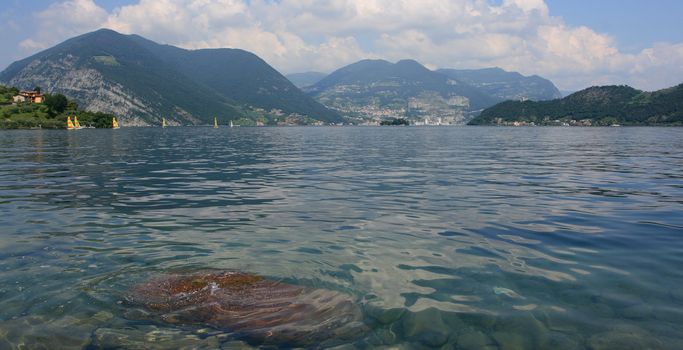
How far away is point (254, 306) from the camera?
10.1m

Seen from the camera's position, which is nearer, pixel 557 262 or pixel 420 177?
pixel 557 262

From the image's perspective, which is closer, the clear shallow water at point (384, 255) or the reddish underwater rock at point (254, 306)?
the reddish underwater rock at point (254, 306)

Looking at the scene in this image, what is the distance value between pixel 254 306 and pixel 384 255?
18.6ft

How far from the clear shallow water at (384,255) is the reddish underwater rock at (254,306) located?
0.44 m

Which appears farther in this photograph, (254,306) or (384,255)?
(384,255)

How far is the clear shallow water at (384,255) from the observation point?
916 centimetres

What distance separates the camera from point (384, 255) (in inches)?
573

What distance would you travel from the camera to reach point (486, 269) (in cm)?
1302

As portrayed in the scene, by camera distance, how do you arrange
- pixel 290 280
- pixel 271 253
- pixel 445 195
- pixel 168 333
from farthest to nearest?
pixel 445 195, pixel 271 253, pixel 290 280, pixel 168 333

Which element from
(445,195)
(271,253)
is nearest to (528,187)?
(445,195)

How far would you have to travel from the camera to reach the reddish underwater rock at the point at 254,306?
894 centimetres

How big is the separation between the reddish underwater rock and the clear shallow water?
0.44m

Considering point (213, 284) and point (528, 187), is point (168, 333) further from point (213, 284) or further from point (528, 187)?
point (528, 187)

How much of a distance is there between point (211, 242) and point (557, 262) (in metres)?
12.0
